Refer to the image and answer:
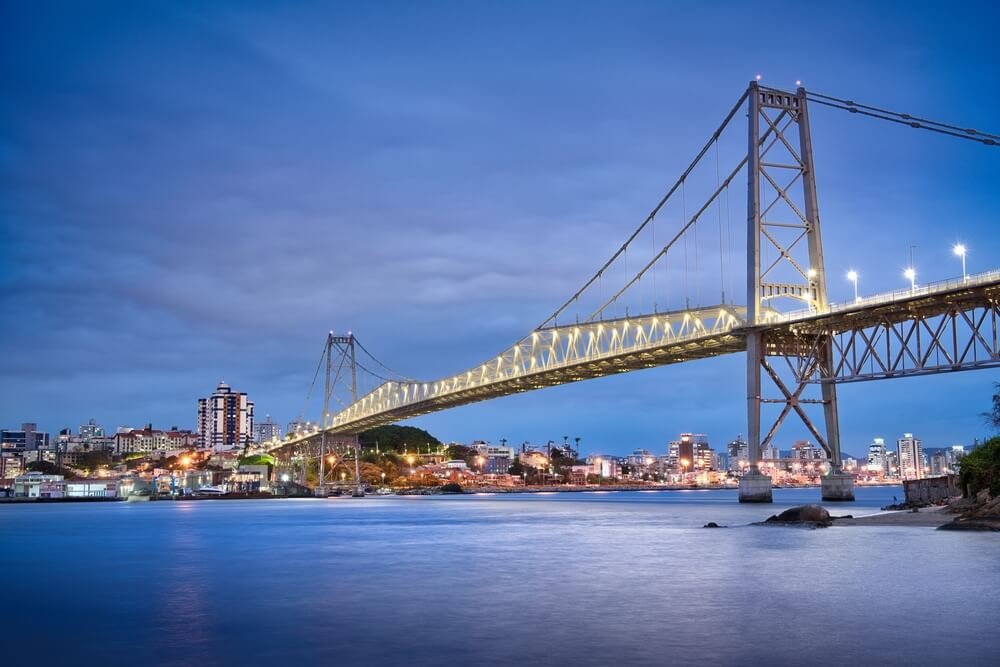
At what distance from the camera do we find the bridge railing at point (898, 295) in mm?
42844

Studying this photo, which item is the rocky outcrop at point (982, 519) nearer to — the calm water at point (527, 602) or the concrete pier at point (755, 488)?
the calm water at point (527, 602)

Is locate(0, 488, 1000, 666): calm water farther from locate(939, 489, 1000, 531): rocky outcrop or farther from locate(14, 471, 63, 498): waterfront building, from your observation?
locate(14, 471, 63, 498): waterfront building

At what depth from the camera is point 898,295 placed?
46.9 metres

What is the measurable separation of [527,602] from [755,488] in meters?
43.3

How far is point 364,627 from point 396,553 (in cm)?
1644

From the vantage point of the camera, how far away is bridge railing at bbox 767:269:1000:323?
42844 mm

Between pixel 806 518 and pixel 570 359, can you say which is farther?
pixel 570 359

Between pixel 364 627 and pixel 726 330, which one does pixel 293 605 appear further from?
pixel 726 330

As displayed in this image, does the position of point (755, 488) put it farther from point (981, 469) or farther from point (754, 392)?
point (981, 469)

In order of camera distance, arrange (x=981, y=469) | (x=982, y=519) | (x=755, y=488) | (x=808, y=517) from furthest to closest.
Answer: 1. (x=755, y=488)
2. (x=981, y=469)
3. (x=808, y=517)
4. (x=982, y=519)

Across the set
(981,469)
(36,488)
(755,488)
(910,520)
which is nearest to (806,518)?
(910,520)

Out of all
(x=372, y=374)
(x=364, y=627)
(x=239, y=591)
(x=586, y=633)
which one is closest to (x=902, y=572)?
(x=586, y=633)

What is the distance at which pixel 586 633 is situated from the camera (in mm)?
14484

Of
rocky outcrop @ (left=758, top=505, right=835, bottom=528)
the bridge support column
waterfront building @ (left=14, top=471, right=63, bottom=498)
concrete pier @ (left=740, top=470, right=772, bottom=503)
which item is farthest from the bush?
waterfront building @ (left=14, top=471, right=63, bottom=498)
